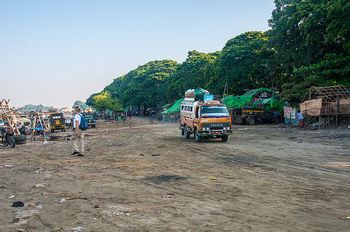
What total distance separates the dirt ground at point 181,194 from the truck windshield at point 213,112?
23.2 ft

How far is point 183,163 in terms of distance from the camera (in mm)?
12555

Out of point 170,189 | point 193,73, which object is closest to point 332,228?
point 170,189

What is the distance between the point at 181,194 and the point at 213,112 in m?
13.2

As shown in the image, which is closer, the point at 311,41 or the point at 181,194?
the point at 181,194

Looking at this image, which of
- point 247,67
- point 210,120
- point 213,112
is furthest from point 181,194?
point 247,67

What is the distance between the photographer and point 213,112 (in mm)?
20625

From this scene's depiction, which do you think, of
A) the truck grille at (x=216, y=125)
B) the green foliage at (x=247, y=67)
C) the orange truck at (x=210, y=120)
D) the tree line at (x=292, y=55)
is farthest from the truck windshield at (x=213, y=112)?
the green foliage at (x=247, y=67)

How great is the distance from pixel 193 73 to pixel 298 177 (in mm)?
56922

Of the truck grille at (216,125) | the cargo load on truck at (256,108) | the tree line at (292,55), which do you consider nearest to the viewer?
the truck grille at (216,125)

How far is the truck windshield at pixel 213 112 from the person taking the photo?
66.9 feet

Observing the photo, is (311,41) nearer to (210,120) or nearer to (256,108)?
(256,108)

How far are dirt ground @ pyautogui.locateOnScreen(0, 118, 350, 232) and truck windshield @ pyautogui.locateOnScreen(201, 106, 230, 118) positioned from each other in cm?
706

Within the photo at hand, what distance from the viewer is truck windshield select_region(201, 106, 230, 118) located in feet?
66.9

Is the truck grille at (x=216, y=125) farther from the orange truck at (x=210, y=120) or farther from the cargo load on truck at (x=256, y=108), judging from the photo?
the cargo load on truck at (x=256, y=108)
